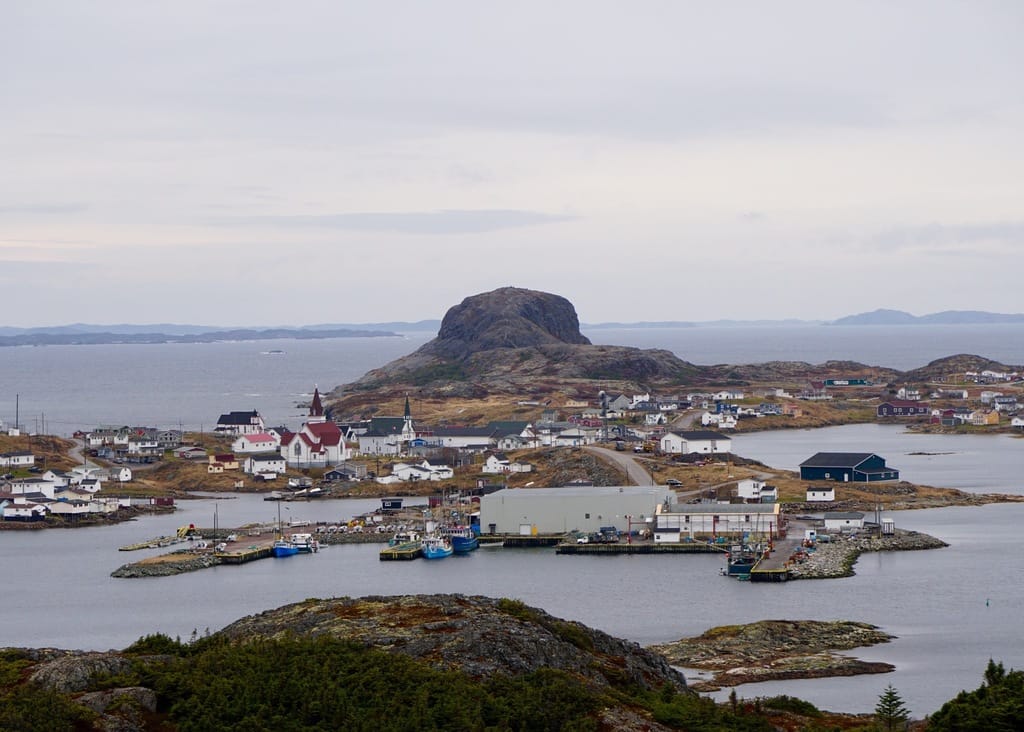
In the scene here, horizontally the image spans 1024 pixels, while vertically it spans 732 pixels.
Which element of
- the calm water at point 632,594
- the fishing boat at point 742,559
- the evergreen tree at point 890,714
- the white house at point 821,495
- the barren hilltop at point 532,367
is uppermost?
the barren hilltop at point 532,367

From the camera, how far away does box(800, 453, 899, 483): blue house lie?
63.6 meters

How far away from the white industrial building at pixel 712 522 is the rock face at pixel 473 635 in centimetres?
2524

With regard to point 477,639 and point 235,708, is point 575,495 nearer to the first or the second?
point 477,639

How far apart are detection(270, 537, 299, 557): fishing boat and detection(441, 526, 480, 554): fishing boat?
5.44 meters

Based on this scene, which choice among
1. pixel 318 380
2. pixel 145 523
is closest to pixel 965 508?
pixel 145 523

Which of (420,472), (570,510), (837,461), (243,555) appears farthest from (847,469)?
(243,555)

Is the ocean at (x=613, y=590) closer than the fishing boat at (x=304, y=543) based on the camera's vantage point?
Yes

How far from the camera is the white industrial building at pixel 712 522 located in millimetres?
52188

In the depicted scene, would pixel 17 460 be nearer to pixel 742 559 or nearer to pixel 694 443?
pixel 694 443

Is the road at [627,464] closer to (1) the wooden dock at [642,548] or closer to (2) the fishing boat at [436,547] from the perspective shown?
(1) the wooden dock at [642,548]

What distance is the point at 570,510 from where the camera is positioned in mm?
54844

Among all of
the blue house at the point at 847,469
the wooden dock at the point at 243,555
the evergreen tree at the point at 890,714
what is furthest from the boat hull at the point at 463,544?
the evergreen tree at the point at 890,714

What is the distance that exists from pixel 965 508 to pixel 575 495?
51.9 feet

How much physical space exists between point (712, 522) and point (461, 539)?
357 inches
